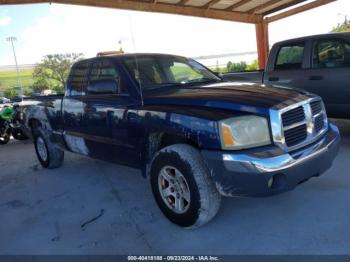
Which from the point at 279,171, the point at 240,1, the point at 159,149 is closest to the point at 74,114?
the point at 159,149

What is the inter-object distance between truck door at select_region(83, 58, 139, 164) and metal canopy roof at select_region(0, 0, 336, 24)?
20.1 ft

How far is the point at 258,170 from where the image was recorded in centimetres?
263

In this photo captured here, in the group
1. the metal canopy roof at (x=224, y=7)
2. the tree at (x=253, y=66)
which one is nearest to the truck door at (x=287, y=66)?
the metal canopy roof at (x=224, y=7)

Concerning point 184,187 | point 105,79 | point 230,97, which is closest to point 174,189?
point 184,187

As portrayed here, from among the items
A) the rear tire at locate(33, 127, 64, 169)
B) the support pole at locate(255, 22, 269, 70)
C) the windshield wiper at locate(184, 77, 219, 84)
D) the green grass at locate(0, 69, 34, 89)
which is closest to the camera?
the windshield wiper at locate(184, 77, 219, 84)

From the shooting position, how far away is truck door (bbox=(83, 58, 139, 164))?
368cm

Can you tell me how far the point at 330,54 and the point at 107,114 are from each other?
3.89 meters

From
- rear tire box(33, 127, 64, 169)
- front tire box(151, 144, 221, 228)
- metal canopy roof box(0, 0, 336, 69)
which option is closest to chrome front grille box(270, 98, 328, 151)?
front tire box(151, 144, 221, 228)

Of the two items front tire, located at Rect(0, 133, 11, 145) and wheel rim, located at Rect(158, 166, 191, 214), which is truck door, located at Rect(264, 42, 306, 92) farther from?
front tire, located at Rect(0, 133, 11, 145)

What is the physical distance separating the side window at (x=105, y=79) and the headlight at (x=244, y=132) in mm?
1431

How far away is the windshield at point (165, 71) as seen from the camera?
3803mm

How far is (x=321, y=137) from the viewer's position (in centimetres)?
327

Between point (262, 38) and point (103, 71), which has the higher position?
point (262, 38)

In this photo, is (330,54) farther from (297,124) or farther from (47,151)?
(47,151)
